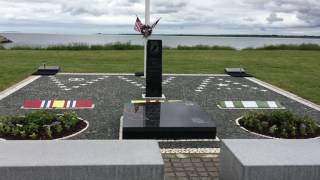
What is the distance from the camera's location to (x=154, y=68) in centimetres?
1091

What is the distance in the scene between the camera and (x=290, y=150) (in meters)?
4.84

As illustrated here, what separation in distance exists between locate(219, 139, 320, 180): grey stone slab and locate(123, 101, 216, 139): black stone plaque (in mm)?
2158

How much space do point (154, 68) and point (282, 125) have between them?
4055 millimetres

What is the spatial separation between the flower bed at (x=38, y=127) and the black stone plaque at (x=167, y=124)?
102 centimetres

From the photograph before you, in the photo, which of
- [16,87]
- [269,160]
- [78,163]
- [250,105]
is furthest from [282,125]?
[16,87]

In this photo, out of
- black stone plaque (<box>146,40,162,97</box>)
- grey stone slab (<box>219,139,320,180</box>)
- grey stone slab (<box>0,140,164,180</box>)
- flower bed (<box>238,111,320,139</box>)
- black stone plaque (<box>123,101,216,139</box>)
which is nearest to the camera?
grey stone slab (<box>0,140,164,180</box>)

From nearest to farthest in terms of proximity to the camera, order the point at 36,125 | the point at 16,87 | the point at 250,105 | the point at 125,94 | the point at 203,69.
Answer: the point at 36,125
the point at 250,105
the point at 125,94
the point at 16,87
the point at 203,69

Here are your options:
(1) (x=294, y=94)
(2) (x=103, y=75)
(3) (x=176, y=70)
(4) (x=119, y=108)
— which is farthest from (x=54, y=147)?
(3) (x=176, y=70)

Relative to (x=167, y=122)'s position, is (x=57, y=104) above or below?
below

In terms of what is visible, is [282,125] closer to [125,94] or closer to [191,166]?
[191,166]

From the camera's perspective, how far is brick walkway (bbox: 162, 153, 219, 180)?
5.50 m

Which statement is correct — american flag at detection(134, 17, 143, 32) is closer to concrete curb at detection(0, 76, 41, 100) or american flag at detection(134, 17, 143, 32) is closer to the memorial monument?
concrete curb at detection(0, 76, 41, 100)

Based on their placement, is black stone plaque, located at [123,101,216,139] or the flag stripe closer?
black stone plaque, located at [123,101,216,139]

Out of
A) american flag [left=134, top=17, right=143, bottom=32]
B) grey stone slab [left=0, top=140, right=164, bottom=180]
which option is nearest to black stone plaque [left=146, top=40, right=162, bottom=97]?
american flag [left=134, top=17, right=143, bottom=32]
